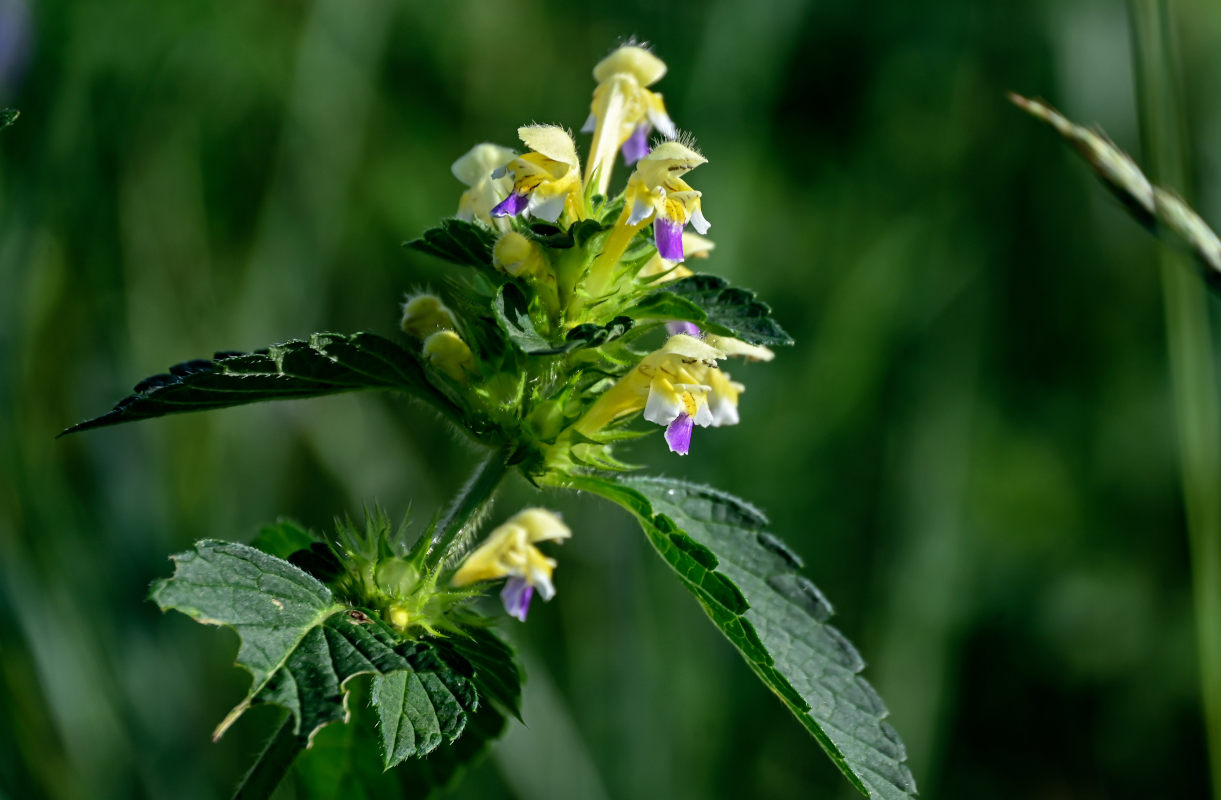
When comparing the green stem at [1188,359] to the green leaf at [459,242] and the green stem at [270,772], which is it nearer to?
the green leaf at [459,242]

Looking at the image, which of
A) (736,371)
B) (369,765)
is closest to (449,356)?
(369,765)

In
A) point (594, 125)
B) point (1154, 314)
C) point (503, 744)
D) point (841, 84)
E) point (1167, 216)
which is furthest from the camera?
point (841, 84)

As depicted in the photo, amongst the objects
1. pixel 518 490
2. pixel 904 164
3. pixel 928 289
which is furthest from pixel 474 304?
pixel 904 164

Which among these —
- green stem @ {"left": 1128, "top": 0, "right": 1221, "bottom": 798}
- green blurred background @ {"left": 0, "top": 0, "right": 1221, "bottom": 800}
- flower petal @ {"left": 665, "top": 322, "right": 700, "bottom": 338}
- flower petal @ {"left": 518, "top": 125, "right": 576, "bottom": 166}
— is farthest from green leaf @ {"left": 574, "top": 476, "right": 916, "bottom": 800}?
green blurred background @ {"left": 0, "top": 0, "right": 1221, "bottom": 800}

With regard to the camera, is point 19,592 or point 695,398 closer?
point 695,398

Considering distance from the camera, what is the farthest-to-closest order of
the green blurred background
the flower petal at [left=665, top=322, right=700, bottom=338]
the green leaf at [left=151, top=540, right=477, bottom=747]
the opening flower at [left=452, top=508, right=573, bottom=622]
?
the green blurred background < the flower petal at [left=665, top=322, right=700, bottom=338] < the opening flower at [left=452, top=508, right=573, bottom=622] < the green leaf at [left=151, top=540, right=477, bottom=747]

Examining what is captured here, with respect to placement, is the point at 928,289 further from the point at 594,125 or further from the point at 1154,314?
the point at 594,125

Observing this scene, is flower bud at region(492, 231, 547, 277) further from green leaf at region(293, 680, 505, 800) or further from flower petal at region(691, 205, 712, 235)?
green leaf at region(293, 680, 505, 800)
